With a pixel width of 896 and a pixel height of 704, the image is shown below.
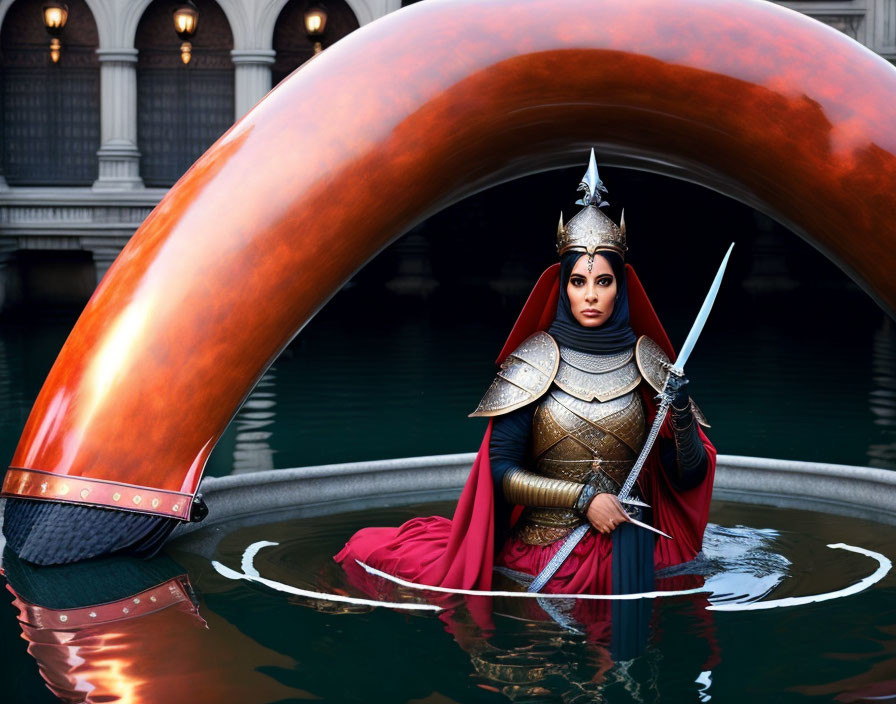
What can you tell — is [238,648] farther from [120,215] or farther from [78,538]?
[120,215]

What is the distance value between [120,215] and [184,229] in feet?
39.1

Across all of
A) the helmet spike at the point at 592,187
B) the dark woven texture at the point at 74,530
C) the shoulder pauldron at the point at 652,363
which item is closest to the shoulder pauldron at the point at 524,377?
the shoulder pauldron at the point at 652,363

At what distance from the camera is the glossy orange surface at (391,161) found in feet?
13.8

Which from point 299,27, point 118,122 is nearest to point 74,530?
point 118,122

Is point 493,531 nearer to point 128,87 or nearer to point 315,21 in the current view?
point 315,21

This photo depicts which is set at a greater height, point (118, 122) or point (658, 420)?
point (118, 122)

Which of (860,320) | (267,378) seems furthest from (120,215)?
(860,320)

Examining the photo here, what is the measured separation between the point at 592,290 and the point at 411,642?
127cm

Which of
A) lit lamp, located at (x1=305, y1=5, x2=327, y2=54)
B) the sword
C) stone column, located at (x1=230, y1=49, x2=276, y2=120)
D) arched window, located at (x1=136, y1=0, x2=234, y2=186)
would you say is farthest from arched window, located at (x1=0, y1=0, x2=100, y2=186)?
the sword

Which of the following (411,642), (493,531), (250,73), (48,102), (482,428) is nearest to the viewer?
(411,642)

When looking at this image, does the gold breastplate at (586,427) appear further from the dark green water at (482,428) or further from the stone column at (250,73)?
the stone column at (250,73)

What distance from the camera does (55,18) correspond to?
15977mm

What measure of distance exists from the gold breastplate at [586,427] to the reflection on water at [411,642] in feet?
1.31

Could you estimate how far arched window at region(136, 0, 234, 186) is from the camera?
17031 millimetres
